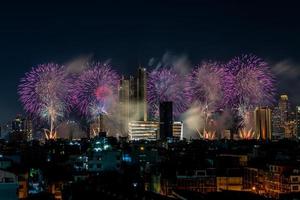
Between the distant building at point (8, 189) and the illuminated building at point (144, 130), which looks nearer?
the distant building at point (8, 189)

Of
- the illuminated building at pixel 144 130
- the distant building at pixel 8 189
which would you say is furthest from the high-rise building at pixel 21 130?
the distant building at pixel 8 189

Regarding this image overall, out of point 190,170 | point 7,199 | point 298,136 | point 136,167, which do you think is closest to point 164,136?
point 298,136

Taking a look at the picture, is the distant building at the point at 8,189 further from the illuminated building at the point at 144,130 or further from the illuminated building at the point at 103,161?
the illuminated building at the point at 144,130

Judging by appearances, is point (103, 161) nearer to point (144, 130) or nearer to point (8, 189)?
point (8, 189)

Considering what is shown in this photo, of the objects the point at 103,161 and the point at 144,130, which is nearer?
the point at 103,161

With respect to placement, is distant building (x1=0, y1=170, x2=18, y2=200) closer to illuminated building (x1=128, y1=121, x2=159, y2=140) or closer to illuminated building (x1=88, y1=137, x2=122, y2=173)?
illuminated building (x1=88, y1=137, x2=122, y2=173)

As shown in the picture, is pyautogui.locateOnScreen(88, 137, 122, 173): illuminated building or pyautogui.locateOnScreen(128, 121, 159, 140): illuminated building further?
pyautogui.locateOnScreen(128, 121, 159, 140): illuminated building

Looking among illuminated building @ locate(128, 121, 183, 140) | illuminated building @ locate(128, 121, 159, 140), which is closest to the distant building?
illuminated building @ locate(128, 121, 183, 140)

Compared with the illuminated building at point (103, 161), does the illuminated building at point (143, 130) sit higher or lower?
higher

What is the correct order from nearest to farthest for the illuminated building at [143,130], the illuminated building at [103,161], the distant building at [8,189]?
the distant building at [8,189]
the illuminated building at [103,161]
the illuminated building at [143,130]

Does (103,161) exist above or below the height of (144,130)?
below

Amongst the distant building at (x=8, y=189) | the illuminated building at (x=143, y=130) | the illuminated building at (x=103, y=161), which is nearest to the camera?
the distant building at (x=8, y=189)

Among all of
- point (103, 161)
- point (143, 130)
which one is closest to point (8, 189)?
point (103, 161)
